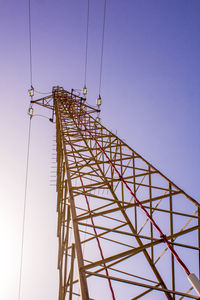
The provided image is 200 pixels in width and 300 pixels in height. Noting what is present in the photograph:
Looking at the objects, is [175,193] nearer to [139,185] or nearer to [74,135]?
[139,185]

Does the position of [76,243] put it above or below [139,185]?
below

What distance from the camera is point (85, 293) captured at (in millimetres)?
2604

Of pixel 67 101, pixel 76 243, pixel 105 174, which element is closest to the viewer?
pixel 76 243

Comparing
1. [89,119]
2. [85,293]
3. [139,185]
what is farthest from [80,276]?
[89,119]

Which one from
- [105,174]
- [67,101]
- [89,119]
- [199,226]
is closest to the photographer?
[199,226]

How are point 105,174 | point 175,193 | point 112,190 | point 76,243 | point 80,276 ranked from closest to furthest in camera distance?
point 80,276, point 76,243, point 175,193, point 112,190, point 105,174

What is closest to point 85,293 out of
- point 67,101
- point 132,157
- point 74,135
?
point 132,157

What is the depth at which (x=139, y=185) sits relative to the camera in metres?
6.56

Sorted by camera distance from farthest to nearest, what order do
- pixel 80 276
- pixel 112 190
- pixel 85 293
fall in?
1. pixel 112 190
2. pixel 80 276
3. pixel 85 293

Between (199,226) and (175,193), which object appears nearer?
(199,226)

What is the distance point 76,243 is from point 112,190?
12.3 feet

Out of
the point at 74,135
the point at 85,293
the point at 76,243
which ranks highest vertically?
the point at 74,135

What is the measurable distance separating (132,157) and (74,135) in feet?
9.54

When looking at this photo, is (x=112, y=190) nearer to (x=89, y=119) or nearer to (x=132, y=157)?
(x=132, y=157)
